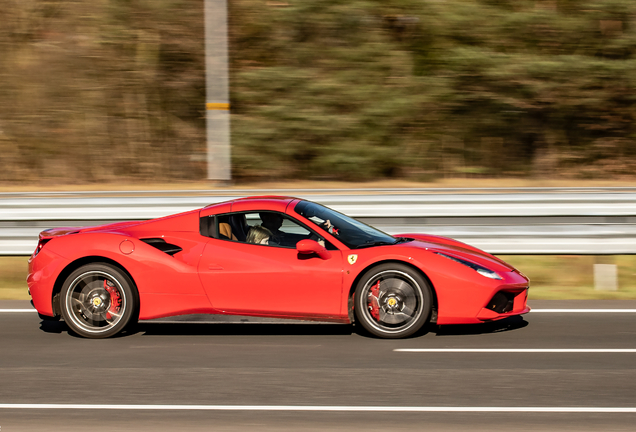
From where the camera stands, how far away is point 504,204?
29.5 ft

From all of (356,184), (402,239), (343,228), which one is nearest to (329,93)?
(356,184)

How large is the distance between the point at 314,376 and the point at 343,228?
5.46ft

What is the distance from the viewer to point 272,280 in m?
6.04

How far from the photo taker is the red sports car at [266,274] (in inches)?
237

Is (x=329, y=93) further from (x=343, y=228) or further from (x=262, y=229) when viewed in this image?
(x=262, y=229)

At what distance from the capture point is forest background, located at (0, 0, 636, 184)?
15.2m

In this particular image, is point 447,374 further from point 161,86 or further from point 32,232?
point 161,86

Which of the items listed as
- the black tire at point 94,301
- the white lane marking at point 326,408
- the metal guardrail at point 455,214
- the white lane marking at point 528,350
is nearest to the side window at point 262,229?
the black tire at point 94,301

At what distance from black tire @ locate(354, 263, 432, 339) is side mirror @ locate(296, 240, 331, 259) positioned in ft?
1.25

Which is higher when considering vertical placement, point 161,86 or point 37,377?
point 161,86

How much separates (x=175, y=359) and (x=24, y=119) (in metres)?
12.6

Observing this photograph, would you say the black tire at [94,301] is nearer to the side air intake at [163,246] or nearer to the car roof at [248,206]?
the side air intake at [163,246]

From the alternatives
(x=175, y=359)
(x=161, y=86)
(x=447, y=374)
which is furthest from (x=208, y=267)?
(x=161, y=86)

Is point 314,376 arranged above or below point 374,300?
below
